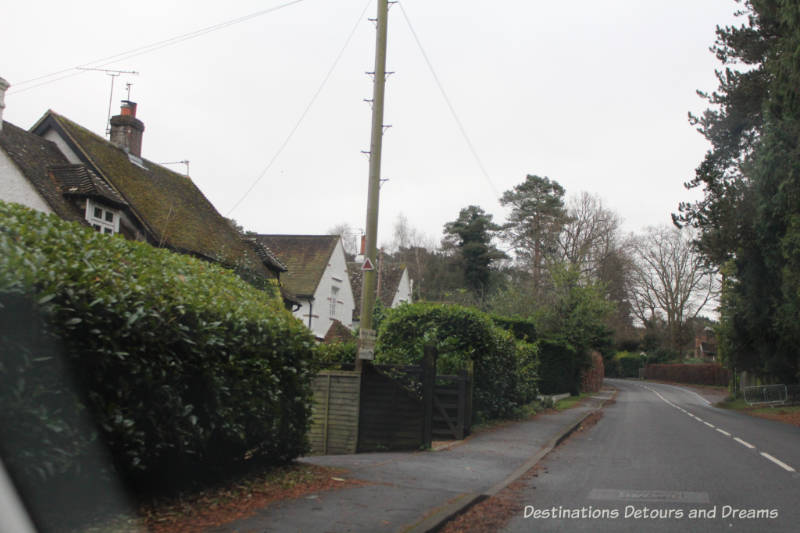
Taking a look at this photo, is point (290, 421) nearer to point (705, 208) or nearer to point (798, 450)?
point (798, 450)

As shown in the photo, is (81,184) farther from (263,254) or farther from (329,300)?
(329,300)

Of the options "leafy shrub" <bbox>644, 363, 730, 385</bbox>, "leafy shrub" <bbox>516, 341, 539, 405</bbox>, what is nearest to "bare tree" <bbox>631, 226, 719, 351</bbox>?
"leafy shrub" <bbox>644, 363, 730, 385</bbox>

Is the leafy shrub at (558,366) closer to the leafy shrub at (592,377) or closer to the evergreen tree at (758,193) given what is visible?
the leafy shrub at (592,377)

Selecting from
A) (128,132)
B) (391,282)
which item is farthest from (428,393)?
(391,282)

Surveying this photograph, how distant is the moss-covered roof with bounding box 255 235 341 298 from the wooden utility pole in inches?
852

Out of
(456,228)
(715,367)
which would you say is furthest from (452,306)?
(715,367)

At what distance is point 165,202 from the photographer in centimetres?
2383

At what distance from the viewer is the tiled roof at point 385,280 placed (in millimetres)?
46812

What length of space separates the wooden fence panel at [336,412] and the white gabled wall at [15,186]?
11191 mm

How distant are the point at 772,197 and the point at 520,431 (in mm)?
11424

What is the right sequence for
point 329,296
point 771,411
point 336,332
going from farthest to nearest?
point 329,296, point 336,332, point 771,411

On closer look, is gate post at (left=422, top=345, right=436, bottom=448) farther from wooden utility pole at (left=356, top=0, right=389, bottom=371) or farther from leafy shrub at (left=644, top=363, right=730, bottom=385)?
leafy shrub at (left=644, top=363, right=730, bottom=385)

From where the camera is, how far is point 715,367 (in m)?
59.5

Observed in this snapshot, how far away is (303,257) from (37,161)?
57.3 ft
